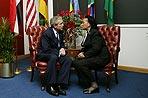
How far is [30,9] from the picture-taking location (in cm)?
453

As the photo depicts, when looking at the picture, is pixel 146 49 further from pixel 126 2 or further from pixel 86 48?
pixel 86 48

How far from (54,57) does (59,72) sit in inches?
9.8

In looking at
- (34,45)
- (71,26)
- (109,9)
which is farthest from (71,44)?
(109,9)

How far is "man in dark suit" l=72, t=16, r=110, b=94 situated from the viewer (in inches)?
123

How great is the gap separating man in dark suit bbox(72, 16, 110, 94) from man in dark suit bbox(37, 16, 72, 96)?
194 mm

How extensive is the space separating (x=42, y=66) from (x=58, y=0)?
255 centimetres

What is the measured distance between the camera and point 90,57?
325 cm

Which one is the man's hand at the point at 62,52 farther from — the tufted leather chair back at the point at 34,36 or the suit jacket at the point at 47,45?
the tufted leather chair back at the point at 34,36

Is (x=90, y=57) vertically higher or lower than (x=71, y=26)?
lower

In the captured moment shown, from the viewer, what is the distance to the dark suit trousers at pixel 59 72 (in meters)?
3.10

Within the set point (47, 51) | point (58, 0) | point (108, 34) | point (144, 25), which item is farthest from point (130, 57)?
point (58, 0)

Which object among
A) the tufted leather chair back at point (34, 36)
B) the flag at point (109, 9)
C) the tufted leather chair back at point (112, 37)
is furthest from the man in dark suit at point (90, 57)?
the flag at point (109, 9)

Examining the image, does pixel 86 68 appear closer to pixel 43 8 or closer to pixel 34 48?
pixel 34 48

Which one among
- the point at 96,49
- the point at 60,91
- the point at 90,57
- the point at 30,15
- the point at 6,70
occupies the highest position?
the point at 30,15
